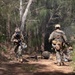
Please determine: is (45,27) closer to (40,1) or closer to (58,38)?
(40,1)

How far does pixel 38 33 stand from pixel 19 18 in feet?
12.1

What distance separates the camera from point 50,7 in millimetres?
26719

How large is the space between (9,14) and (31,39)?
4.59m

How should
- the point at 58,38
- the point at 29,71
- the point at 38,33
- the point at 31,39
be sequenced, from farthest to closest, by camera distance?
1. the point at 38,33
2. the point at 31,39
3. the point at 58,38
4. the point at 29,71

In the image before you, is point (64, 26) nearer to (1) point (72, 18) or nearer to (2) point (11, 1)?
(1) point (72, 18)

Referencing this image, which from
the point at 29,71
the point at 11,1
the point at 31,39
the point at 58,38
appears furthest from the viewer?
the point at 31,39

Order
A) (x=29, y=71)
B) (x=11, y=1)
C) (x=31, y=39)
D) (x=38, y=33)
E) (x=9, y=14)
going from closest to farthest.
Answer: (x=29, y=71), (x=9, y=14), (x=11, y=1), (x=31, y=39), (x=38, y=33)

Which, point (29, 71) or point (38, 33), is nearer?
point (29, 71)

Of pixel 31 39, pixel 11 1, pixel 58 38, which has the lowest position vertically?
pixel 31 39

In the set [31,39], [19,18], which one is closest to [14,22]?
[19,18]

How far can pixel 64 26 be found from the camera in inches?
1072

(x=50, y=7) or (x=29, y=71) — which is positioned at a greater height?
(x=50, y=7)

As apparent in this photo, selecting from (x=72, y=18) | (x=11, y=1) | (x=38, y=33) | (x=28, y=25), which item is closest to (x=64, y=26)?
(x=72, y=18)

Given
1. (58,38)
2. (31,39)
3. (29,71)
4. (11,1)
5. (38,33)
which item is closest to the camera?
(29,71)
